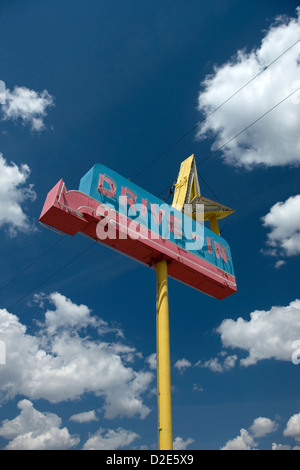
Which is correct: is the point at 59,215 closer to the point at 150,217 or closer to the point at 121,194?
the point at 121,194

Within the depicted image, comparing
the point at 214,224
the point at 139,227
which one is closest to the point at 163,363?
the point at 139,227

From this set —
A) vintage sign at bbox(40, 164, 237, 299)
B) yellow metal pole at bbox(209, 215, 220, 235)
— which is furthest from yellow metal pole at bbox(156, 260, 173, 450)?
yellow metal pole at bbox(209, 215, 220, 235)

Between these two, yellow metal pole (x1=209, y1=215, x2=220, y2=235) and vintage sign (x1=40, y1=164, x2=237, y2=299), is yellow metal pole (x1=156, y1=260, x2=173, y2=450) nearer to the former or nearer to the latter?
vintage sign (x1=40, y1=164, x2=237, y2=299)

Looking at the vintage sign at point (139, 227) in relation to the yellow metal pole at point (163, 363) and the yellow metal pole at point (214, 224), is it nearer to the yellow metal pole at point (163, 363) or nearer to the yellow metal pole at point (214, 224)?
the yellow metal pole at point (163, 363)

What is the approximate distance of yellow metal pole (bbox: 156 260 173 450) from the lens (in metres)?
9.84

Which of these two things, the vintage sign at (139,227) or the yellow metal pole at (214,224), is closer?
the vintage sign at (139,227)

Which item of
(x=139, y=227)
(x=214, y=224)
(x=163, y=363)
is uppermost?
(x=214, y=224)

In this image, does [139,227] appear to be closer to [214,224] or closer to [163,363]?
[163,363]

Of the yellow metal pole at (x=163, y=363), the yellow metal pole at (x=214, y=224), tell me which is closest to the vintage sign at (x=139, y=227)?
the yellow metal pole at (x=163, y=363)

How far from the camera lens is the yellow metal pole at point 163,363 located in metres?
9.84

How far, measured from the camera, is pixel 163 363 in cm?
1091

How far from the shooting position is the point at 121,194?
1280cm
